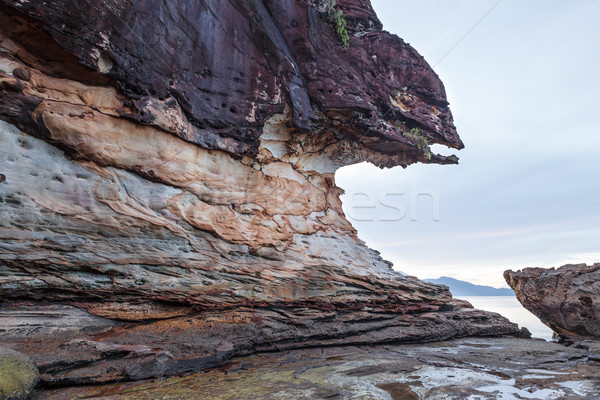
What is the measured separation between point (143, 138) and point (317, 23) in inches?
294

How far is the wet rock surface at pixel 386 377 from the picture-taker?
15.3 feet

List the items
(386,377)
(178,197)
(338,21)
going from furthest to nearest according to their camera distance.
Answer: (338,21)
(178,197)
(386,377)

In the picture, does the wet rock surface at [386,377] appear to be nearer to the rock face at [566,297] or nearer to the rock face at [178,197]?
the rock face at [178,197]

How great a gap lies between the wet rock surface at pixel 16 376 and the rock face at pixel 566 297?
1303 cm

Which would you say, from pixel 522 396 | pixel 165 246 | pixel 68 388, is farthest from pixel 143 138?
pixel 522 396

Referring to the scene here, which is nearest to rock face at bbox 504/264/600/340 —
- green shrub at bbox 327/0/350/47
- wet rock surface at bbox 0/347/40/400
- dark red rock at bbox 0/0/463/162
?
dark red rock at bbox 0/0/463/162

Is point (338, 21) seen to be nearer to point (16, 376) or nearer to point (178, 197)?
point (178, 197)

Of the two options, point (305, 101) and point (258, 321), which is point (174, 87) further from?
point (258, 321)

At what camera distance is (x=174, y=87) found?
7734 millimetres

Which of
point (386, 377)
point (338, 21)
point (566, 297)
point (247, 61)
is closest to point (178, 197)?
point (247, 61)

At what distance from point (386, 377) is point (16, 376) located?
17.5ft

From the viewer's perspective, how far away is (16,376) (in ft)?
13.4

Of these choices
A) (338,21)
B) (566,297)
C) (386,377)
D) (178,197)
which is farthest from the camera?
(338,21)

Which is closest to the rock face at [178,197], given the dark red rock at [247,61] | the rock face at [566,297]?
the dark red rock at [247,61]
